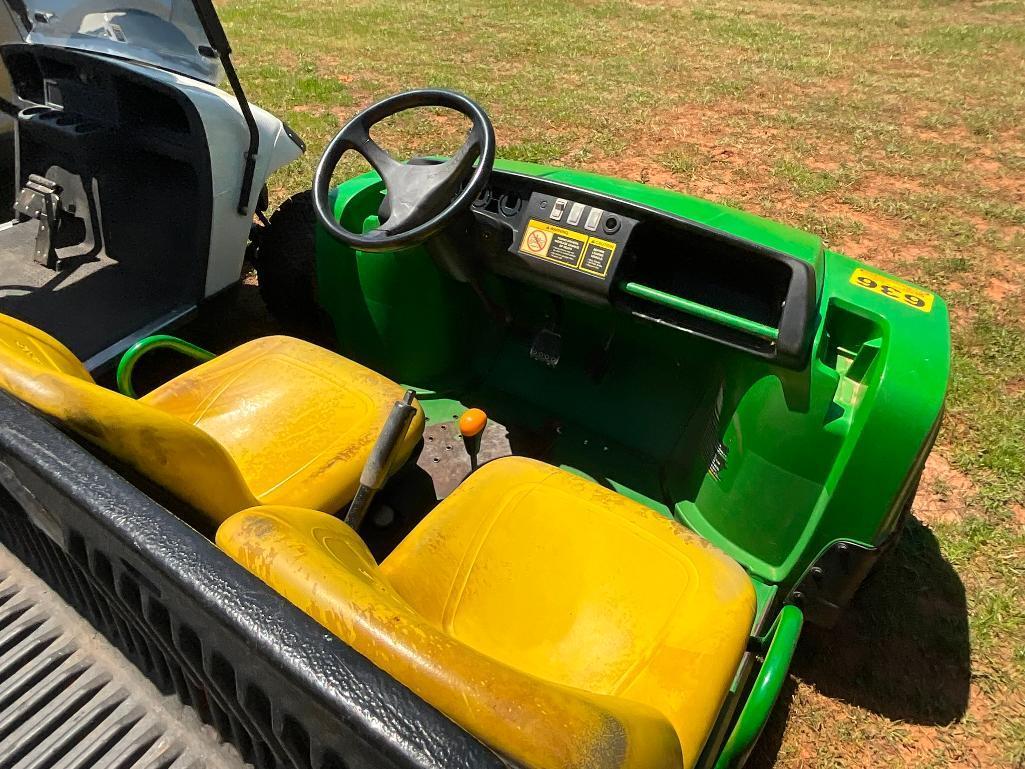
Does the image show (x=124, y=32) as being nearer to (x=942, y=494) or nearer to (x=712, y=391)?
(x=712, y=391)

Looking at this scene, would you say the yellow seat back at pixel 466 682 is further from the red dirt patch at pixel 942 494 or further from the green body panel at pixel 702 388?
the red dirt patch at pixel 942 494

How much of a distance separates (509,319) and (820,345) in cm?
97

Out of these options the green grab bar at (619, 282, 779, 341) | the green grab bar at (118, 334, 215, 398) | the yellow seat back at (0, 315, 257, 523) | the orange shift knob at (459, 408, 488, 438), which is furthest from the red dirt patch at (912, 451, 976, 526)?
the green grab bar at (118, 334, 215, 398)

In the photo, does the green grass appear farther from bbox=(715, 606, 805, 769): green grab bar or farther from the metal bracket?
the metal bracket

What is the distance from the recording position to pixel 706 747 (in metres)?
1.39

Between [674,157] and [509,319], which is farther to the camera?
[674,157]

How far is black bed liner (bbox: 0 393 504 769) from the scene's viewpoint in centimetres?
73

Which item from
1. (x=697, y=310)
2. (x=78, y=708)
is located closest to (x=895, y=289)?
(x=697, y=310)

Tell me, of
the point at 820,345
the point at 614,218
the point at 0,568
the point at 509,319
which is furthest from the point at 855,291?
the point at 0,568

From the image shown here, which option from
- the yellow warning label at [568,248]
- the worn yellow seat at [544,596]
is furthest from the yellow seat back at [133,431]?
the yellow warning label at [568,248]

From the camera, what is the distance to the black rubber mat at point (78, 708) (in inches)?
43.8

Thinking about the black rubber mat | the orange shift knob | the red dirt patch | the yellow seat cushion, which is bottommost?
the red dirt patch

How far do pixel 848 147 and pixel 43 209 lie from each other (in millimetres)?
4802

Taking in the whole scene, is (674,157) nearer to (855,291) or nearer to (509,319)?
(509,319)
